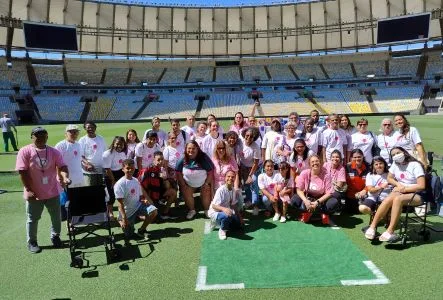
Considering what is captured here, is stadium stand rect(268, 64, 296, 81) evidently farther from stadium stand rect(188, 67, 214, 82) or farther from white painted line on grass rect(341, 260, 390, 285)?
white painted line on grass rect(341, 260, 390, 285)

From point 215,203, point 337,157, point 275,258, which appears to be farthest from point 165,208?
point 337,157

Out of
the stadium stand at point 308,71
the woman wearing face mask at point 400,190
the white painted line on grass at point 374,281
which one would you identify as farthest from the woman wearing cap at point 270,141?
the stadium stand at point 308,71

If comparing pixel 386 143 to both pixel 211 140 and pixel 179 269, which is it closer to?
pixel 211 140

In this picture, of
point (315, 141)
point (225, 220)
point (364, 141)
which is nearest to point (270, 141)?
point (315, 141)

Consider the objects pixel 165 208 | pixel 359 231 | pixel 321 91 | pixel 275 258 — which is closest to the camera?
pixel 275 258

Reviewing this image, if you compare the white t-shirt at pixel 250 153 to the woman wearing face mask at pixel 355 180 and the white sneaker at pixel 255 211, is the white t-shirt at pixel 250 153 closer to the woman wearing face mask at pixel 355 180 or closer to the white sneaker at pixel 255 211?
the white sneaker at pixel 255 211

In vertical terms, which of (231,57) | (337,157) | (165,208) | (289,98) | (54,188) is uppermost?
(231,57)

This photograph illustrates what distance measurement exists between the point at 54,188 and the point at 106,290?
2.28m

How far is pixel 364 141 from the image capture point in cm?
809

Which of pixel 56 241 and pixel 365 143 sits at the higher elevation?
pixel 365 143

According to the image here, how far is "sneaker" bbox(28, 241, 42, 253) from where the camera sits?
234 inches

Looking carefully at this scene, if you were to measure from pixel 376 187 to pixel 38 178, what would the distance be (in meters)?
5.86

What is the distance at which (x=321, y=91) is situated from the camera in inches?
1982

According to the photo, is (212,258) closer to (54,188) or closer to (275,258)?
(275,258)
